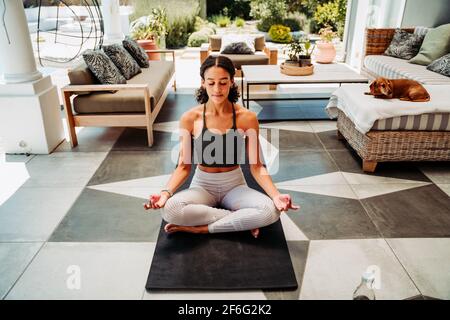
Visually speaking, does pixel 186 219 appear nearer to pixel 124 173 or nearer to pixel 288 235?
pixel 288 235

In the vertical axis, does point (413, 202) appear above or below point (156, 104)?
below

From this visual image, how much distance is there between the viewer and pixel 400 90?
3.10m

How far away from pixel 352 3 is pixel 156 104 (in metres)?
5.09

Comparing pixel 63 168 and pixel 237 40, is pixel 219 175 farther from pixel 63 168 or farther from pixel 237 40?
pixel 237 40

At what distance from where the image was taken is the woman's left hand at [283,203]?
1911mm

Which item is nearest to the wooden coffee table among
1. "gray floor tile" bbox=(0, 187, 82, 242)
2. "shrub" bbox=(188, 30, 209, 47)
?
"gray floor tile" bbox=(0, 187, 82, 242)

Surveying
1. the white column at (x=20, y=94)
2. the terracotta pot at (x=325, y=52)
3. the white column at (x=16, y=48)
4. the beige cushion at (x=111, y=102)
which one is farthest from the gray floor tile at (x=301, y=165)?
the terracotta pot at (x=325, y=52)

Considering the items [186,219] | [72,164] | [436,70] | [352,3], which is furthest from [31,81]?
[352,3]

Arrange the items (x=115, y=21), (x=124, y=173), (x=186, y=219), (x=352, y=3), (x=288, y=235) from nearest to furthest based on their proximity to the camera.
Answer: (x=186, y=219) → (x=288, y=235) → (x=124, y=173) → (x=115, y=21) → (x=352, y=3)

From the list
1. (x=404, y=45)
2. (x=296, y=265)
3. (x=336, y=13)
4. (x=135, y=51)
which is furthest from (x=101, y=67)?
(x=336, y=13)

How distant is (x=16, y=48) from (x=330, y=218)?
118 inches

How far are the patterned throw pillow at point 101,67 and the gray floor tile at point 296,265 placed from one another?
2523mm

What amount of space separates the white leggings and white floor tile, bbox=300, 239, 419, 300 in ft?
1.15

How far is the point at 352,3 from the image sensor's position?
7.08 metres
